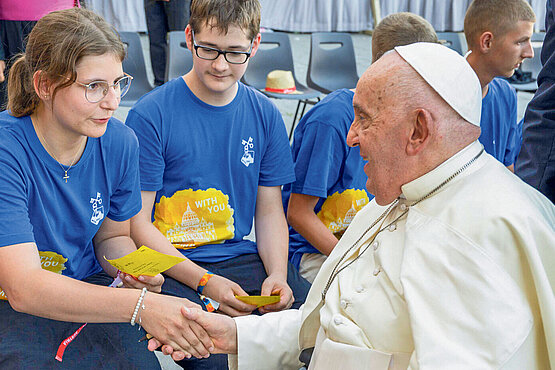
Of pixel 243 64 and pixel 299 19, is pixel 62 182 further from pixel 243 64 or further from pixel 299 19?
pixel 299 19

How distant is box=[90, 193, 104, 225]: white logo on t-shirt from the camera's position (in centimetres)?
216

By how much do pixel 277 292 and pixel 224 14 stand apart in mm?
1137

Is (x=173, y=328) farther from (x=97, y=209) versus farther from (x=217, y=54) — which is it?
(x=217, y=54)

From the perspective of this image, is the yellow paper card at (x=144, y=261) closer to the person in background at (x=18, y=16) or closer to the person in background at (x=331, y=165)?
the person in background at (x=331, y=165)

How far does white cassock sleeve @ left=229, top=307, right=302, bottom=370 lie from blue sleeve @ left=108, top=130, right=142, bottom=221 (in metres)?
0.63

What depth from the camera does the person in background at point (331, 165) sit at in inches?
103

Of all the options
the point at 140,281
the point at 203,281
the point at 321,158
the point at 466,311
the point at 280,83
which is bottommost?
the point at 280,83

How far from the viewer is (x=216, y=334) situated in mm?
1979

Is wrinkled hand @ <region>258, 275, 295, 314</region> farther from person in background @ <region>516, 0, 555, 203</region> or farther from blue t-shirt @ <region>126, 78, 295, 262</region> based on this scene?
person in background @ <region>516, 0, 555, 203</region>

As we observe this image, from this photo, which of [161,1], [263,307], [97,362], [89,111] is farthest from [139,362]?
[161,1]

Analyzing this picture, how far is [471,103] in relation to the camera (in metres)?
1.52

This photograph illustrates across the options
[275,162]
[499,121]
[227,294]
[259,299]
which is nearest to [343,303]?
[259,299]

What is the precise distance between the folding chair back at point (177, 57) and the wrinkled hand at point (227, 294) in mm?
3032

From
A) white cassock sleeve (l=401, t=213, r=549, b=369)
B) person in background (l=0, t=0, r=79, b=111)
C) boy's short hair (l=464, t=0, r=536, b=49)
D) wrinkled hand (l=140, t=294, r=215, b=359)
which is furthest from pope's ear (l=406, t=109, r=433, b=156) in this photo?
person in background (l=0, t=0, r=79, b=111)
